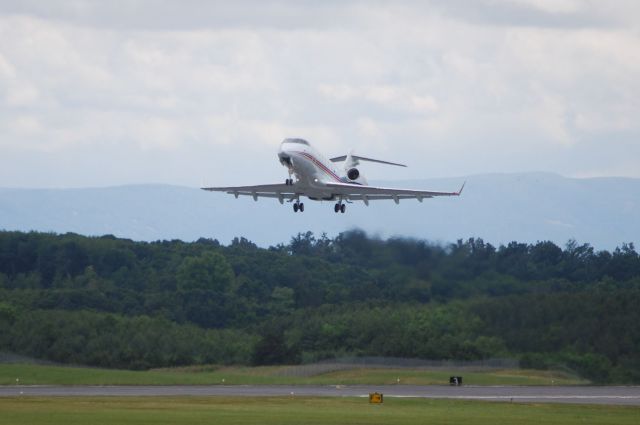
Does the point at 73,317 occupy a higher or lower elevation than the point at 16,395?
higher

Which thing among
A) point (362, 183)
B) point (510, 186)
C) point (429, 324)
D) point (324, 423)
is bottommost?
point (324, 423)

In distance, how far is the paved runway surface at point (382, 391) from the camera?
71625 millimetres

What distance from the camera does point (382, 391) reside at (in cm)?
7844

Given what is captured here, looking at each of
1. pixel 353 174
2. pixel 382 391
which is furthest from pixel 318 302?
pixel 382 391

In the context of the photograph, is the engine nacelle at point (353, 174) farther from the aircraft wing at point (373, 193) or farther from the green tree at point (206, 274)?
the green tree at point (206, 274)

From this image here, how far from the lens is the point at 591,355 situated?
259 ft

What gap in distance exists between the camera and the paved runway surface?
71625 mm

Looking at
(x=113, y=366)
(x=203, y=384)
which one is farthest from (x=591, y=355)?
(x=113, y=366)

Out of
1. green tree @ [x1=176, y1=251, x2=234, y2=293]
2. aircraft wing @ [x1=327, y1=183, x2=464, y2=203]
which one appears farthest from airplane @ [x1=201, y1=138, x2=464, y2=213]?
green tree @ [x1=176, y1=251, x2=234, y2=293]

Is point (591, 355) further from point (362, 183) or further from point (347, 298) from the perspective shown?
point (347, 298)

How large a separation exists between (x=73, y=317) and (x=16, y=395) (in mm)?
40674

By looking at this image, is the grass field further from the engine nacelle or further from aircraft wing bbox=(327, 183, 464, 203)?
the engine nacelle

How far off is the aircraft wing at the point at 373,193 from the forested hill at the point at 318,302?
2.83m

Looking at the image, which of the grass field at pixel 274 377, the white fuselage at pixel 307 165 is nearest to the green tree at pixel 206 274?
the grass field at pixel 274 377
